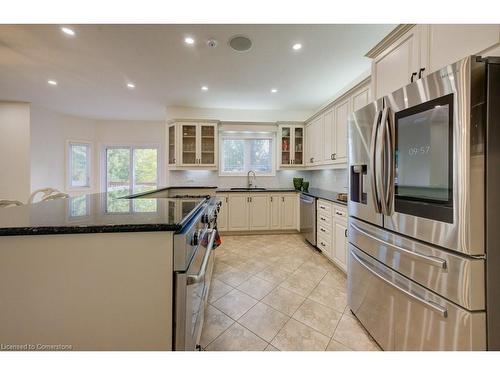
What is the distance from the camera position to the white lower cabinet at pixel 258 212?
13.8 ft

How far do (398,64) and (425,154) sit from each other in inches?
34.1

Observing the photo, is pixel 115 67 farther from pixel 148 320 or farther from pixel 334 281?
pixel 334 281

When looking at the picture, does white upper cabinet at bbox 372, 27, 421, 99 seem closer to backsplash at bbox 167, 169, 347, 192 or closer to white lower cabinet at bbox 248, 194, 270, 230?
backsplash at bbox 167, 169, 347, 192

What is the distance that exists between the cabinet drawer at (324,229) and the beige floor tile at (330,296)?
2.51 ft

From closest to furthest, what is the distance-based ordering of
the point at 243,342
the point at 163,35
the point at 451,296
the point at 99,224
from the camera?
the point at 99,224 → the point at 451,296 → the point at 243,342 → the point at 163,35

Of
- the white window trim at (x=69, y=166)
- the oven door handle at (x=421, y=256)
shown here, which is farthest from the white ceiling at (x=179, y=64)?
the oven door handle at (x=421, y=256)

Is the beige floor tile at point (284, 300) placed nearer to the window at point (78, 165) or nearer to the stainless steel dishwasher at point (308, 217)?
the stainless steel dishwasher at point (308, 217)

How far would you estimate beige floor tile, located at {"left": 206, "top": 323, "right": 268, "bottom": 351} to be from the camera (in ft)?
4.78

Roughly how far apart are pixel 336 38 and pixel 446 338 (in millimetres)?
2624

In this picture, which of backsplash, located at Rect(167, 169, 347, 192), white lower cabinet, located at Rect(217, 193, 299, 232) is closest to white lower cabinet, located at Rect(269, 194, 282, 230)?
white lower cabinet, located at Rect(217, 193, 299, 232)
